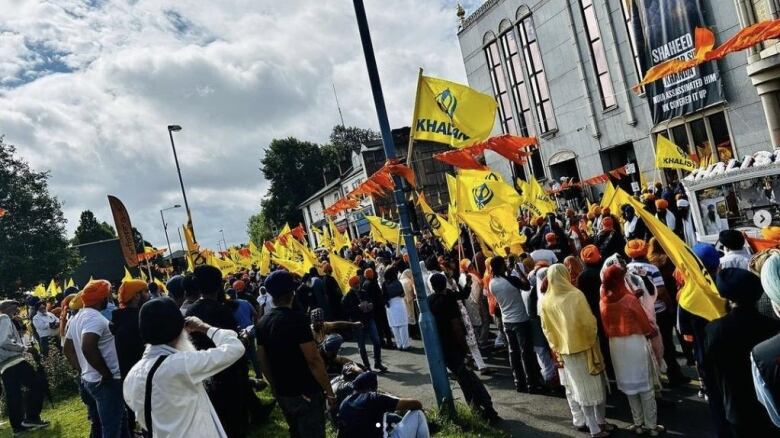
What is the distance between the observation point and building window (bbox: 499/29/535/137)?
32.0 metres

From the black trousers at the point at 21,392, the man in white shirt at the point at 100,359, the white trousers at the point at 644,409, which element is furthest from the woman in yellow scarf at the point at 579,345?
the black trousers at the point at 21,392

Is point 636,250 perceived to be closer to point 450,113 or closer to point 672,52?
point 450,113

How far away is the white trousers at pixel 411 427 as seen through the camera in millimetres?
4297

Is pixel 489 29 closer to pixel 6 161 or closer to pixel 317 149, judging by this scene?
pixel 6 161

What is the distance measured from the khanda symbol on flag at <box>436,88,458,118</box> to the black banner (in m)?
18.5

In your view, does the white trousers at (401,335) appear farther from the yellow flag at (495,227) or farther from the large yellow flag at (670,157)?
the large yellow flag at (670,157)

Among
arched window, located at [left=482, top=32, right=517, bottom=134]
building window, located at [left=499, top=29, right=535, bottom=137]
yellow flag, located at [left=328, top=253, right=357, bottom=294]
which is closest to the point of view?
yellow flag, located at [left=328, top=253, right=357, bottom=294]

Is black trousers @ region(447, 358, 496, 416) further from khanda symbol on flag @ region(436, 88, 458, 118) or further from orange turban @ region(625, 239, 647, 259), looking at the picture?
khanda symbol on flag @ region(436, 88, 458, 118)

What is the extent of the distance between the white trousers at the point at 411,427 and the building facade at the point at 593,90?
64.6 feet

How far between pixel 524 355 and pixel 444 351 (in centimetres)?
136

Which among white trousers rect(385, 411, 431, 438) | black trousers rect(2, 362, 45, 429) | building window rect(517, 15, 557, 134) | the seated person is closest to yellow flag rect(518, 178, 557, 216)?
white trousers rect(385, 411, 431, 438)

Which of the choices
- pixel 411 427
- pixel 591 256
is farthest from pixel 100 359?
pixel 591 256

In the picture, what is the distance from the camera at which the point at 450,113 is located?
7.45 metres

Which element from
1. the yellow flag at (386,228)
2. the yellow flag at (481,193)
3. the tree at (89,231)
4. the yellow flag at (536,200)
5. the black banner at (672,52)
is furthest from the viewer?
the tree at (89,231)
